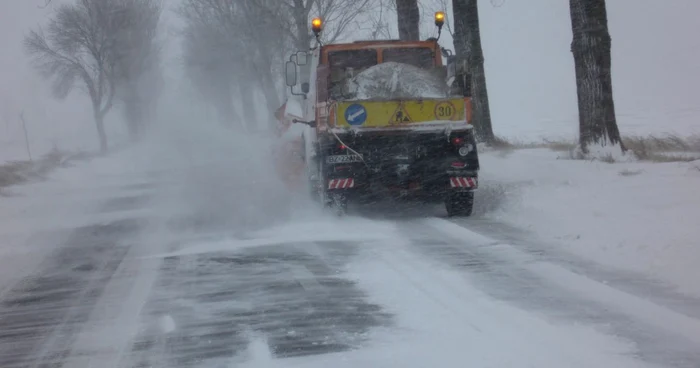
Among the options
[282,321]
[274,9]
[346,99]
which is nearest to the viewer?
[282,321]

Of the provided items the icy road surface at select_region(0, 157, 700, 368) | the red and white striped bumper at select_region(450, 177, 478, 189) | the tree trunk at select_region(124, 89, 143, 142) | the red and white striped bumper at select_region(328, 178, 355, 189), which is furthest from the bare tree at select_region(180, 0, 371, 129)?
the icy road surface at select_region(0, 157, 700, 368)

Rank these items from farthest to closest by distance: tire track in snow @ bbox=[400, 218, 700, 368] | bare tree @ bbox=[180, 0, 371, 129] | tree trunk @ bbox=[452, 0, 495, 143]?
1. bare tree @ bbox=[180, 0, 371, 129]
2. tree trunk @ bbox=[452, 0, 495, 143]
3. tire track in snow @ bbox=[400, 218, 700, 368]

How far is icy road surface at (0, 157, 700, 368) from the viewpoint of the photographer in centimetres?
505

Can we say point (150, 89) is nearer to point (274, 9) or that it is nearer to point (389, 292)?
point (274, 9)

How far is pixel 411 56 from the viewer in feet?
40.8

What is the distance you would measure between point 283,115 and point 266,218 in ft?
27.6

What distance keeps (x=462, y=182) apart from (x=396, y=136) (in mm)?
1167

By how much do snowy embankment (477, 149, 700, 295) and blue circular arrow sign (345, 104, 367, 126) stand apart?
2.39 metres

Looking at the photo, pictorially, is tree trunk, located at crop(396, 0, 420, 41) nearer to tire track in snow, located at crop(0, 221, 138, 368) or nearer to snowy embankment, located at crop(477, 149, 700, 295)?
snowy embankment, located at crop(477, 149, 700, 295)

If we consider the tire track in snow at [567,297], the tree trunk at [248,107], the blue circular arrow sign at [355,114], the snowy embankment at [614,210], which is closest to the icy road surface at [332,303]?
the tire track in snow at [567,297]

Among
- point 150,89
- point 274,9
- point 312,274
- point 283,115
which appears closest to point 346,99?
point 312,274

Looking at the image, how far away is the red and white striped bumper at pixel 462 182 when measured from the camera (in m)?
10.9

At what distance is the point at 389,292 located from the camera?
6.55 m

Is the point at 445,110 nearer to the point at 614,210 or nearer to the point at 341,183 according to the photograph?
the point at 341,183
